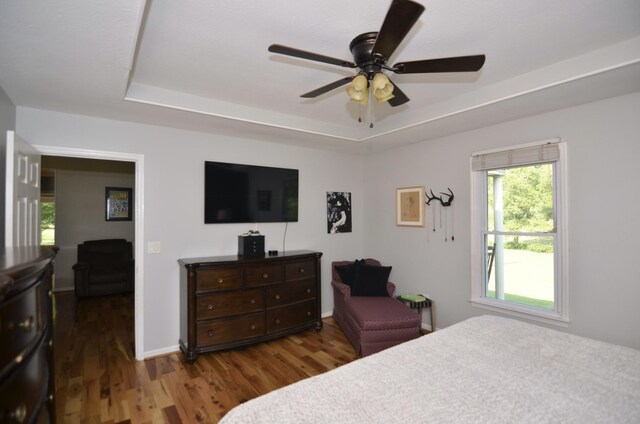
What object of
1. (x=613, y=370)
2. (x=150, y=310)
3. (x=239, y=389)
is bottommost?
(x=239, y=389)

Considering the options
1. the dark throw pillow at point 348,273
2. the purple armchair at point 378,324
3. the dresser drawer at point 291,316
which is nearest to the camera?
the purple armchair at point 378,324

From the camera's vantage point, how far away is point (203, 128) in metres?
3.47

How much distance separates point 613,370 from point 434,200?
2536 mm

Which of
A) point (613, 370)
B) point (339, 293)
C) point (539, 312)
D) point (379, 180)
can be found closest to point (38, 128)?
point (339, 293)

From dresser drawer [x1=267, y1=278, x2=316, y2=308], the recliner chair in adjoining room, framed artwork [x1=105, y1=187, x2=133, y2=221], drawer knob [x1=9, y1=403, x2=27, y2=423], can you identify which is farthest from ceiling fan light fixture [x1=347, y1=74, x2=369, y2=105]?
framed artwork [x1=105, y1=187, x2=133, y2=221]

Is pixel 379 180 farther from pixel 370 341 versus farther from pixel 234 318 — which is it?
pixel 234 318

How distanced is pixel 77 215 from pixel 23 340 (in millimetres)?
6707

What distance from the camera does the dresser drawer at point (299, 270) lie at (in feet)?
12.2

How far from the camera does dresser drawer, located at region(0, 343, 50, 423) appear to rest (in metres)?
0.87

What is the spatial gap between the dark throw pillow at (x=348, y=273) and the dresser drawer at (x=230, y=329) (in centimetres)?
115

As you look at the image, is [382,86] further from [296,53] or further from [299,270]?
[299,270]

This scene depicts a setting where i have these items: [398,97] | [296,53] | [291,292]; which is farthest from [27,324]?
[291,292]

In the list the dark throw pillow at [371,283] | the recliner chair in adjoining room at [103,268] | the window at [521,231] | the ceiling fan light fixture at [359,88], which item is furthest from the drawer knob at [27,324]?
the recliner chair in adjoining room at [103,268]

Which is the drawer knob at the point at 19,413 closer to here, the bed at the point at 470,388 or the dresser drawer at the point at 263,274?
the bed at the point at 470,388
